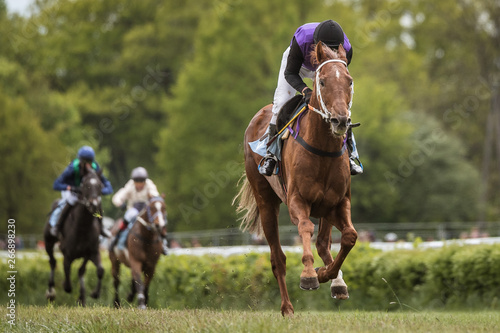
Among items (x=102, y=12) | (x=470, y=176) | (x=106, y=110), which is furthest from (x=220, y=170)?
(x=102, y=12)

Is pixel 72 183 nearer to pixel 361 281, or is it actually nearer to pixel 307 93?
pixel 361 281

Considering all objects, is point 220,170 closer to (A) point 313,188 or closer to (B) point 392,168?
(B) point 392,168

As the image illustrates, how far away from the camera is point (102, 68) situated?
149 ft

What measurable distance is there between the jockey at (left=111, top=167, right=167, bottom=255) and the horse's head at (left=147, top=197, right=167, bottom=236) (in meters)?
0.85

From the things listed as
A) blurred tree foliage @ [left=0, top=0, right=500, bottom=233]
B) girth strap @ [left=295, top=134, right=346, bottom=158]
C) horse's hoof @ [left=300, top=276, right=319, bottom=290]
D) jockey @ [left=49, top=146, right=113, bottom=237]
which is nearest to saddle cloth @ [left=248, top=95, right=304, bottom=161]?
girth strap @ [left=295, top=134, right=346, bottom=158]

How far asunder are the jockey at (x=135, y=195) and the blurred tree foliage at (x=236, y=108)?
1215cm

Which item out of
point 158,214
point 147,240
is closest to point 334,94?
point 158,214

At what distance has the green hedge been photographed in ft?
36.2

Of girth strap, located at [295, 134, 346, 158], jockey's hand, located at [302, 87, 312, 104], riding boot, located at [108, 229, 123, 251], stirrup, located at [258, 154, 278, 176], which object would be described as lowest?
riding boot, located at [108, 229, 123, 251]

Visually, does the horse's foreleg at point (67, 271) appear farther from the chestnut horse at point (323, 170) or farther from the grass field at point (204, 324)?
the chestnut horse at point (323, 170)

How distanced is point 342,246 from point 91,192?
6457mm

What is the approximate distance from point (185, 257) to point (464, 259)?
5692mm

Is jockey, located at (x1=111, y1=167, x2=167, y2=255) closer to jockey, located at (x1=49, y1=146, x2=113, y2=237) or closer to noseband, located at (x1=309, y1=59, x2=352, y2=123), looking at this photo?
jockey, located at (x1=49, y1=146, x2=113, y2=237)

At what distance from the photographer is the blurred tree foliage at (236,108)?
31.2 metres
